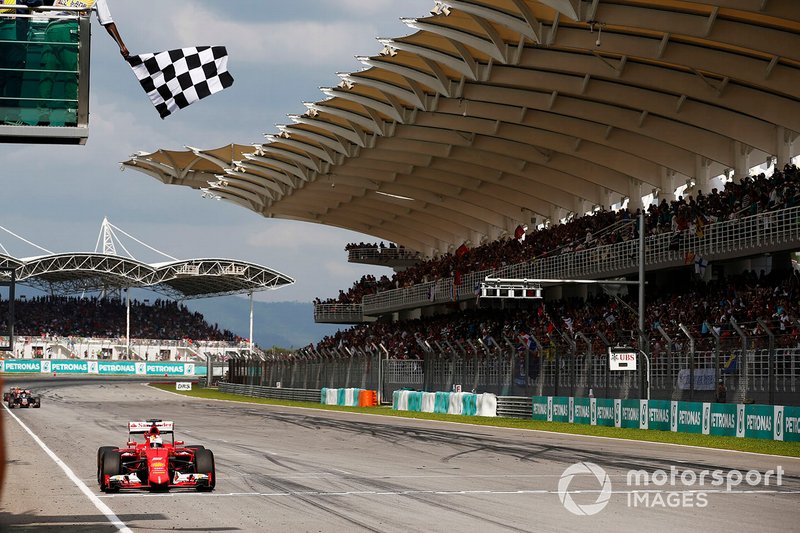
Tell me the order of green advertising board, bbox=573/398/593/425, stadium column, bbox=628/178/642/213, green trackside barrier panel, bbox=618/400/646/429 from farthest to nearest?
stadium column, bbox=628/178/642/213 → green advertising board, bbox=573/398/593/425 → green trackside barrier panel, bbox=618/400/646/429

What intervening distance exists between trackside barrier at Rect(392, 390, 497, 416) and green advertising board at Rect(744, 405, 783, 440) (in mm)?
11872

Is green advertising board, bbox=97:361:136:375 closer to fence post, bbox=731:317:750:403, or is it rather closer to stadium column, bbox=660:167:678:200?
stadium column, bbox=660:167:678:200

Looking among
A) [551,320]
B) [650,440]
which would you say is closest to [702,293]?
[551,320]

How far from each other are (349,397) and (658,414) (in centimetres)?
2132

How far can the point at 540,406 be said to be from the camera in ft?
101

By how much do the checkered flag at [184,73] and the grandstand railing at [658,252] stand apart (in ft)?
71.0

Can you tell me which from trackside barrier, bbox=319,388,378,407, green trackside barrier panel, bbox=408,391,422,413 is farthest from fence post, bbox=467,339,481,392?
trackside barrier, bbox=319,388,378,407

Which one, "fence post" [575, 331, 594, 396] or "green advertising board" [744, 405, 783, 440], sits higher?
"fence post" [575, 331, 594, 396]

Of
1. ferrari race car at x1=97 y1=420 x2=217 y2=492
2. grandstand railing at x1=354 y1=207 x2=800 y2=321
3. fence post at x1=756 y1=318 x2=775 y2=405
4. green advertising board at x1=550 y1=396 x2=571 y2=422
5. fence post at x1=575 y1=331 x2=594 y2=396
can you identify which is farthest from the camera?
grandstand railing at x1=354 y1=207 x2=800 y2=321

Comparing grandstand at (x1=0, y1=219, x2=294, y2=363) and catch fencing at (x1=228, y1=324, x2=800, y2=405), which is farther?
grandstand at (x1=0, y1=219, x2=294, y2=363)

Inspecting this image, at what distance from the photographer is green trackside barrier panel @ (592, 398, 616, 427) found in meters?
27.1

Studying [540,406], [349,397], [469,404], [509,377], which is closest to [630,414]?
[540,406]

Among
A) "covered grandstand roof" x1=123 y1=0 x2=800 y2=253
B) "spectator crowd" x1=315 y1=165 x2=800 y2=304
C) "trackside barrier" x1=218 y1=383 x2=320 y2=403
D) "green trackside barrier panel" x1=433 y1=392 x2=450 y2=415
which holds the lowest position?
"trackside barrier" x1=218 y1=383 x2=320 y2=403

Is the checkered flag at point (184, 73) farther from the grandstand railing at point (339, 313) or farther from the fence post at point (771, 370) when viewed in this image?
the grandstand railing at point (339, 313)
